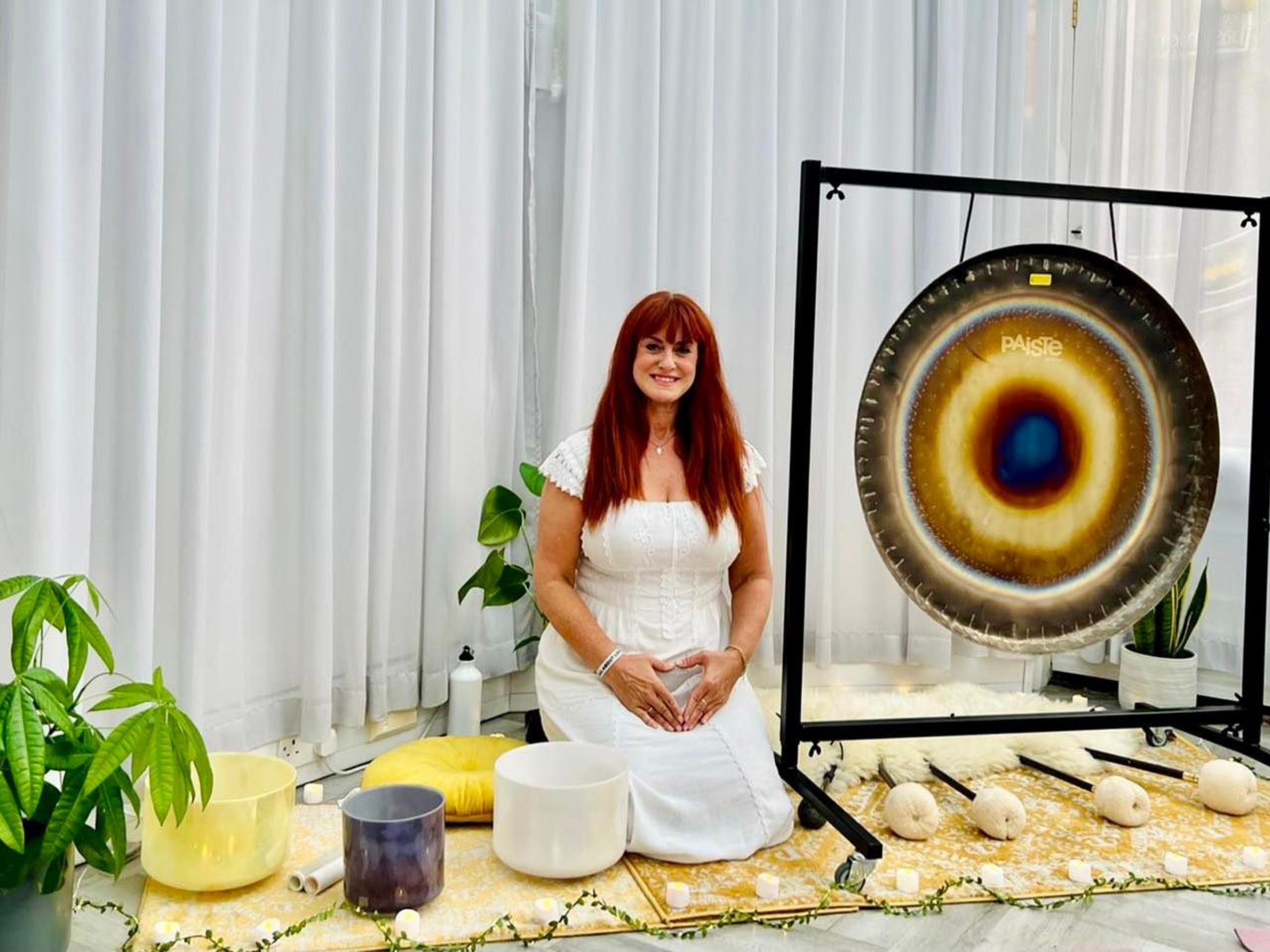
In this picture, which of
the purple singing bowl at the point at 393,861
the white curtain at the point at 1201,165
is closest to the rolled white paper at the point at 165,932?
the purple singing bowl at the point at 393,861

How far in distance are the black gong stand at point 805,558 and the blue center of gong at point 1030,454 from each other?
1.26ft

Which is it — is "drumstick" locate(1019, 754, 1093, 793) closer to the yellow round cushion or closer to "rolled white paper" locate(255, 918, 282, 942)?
the yellow round cushion

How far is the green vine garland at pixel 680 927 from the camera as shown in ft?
5.52

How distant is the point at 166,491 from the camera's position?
6.77 ft

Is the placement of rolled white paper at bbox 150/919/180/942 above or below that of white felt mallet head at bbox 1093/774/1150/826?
below

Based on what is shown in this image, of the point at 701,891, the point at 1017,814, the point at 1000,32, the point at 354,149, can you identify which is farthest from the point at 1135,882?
the point at 1000,32

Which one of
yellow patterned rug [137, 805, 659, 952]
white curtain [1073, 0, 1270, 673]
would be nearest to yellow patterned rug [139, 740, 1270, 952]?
yellow patterned rug [137, 805, 659, 952]

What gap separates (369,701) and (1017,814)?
136 centimetres

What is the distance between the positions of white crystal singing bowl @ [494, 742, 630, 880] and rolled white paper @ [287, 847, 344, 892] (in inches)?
10.7

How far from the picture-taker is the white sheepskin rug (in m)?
2.49

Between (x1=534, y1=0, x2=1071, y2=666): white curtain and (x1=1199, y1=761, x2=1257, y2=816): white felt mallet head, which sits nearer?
(x1=1199, y1=761, x2=1257, y2=816): white felt mallet head

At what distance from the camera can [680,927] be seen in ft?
5.82

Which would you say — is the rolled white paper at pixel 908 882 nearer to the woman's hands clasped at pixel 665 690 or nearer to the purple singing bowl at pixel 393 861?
the woman's hands clasped at pixel 665 690

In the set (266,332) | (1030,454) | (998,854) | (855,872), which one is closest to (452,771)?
(855,872)
